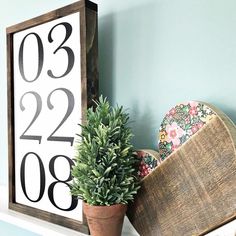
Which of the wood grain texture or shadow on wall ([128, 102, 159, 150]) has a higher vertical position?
shadow on wall ([128, 102, 159, 150])

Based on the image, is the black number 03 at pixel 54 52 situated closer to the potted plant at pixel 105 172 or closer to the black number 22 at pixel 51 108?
the black number 22 at pixel 51 108

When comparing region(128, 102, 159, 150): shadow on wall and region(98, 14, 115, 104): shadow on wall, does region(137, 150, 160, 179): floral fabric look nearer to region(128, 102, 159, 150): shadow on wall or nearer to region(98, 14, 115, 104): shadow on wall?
region(128, 102, 159, 150): shadow on wall

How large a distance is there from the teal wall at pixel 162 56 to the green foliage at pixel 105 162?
0.28 feet

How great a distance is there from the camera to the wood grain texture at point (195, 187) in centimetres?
42

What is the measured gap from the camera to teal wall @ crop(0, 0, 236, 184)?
492mm

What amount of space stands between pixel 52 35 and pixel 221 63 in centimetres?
39

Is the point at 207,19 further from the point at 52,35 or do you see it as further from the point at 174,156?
the point at 52,35

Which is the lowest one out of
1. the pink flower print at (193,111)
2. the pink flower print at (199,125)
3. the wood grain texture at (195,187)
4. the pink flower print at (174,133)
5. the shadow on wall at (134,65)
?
the wood grain texture at (195,187)

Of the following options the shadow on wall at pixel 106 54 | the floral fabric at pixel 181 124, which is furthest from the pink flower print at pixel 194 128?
the shadow on wall at pixel 106 54

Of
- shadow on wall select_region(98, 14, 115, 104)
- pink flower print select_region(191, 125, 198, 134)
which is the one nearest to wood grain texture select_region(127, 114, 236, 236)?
pink flower print select_region(191, 125, 198, 134)

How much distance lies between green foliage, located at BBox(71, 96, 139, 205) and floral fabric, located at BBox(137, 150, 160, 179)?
23 millimetres

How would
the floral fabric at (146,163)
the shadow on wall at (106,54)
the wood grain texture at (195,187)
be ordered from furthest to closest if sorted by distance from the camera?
the shadow on wall at (106,54) < the floral fabric at (146,163) < the wood grain texture at (195,187)

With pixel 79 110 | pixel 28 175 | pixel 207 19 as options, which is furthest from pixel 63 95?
pixel 207 19

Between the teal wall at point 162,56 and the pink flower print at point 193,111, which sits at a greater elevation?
the teal wall at point 162,56
